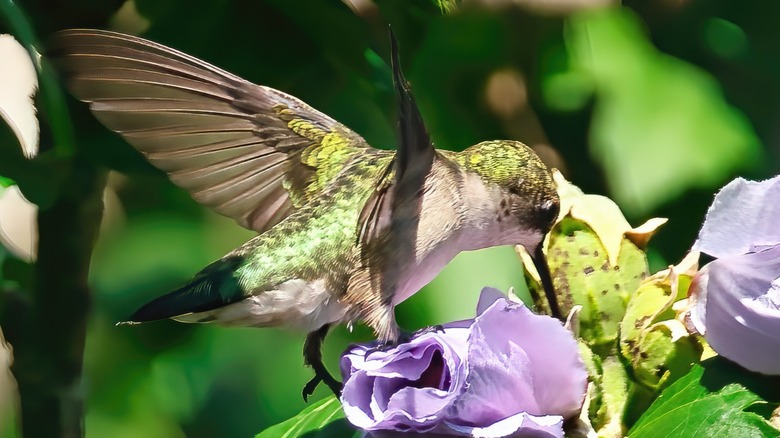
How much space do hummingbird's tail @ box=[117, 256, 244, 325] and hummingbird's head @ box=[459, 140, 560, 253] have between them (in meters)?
0.19

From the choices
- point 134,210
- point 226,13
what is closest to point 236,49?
point 226,13

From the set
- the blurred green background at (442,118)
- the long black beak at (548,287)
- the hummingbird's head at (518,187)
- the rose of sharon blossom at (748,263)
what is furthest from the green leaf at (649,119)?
the rose of sharon blossom at (748,263)

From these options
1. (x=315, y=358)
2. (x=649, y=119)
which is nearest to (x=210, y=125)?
(x=315, y=358)

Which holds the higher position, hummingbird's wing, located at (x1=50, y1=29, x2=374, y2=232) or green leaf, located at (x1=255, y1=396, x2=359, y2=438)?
hummingbird's wing, located at (x1=50, y1=29, x2=374, y2=232)

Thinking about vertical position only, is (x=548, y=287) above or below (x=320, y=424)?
above

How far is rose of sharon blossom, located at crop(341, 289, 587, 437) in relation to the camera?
435 mm

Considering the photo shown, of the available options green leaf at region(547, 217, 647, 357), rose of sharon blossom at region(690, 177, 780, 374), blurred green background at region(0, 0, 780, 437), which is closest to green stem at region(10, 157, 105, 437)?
blurred green background at region(0, 0, 780, 437)

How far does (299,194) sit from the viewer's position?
0.78 meters

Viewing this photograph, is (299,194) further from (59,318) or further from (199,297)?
(59,318)

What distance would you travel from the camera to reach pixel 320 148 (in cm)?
78

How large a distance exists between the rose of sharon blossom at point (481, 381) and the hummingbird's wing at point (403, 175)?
0.14 m

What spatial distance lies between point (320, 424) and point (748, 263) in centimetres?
36

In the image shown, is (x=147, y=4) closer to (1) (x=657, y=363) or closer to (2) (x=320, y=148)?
(2) (x=320, y=148)

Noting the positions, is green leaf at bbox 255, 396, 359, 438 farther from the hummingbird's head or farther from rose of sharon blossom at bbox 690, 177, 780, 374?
rose of sharon blossom at bbox 690, 177, 780, 374
